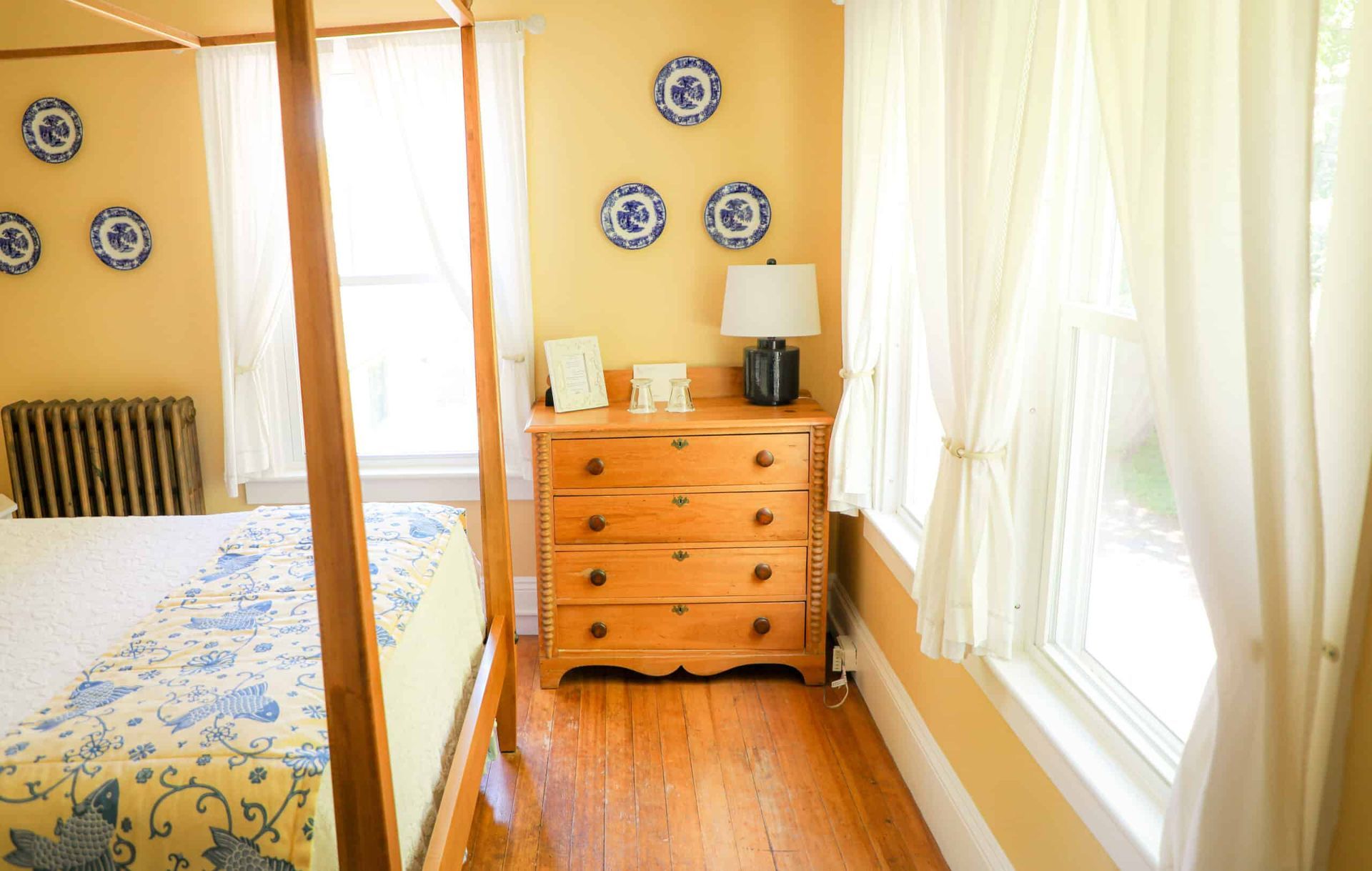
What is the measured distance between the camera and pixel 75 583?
2010mm

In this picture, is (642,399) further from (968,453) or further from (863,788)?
(968,453)

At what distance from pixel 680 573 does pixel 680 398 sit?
0.60 m

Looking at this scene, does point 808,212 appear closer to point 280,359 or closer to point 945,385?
point 945,385

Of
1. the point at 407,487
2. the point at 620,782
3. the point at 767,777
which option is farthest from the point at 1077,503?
the point at 407,487

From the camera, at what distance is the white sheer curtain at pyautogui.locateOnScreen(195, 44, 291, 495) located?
3188 mm

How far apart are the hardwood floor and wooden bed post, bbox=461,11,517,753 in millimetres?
344

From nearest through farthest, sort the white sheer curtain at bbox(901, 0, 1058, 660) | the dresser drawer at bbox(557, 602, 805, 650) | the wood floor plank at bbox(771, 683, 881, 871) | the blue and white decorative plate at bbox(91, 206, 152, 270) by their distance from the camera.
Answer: the white sheer curtain at bbox(901, 0, 1058, 660)
the wood floor plank at bbox(771, 683, 881, 871)
the dresser drawer at bbox(557, 602, 805, 650)
the blue and white decorative plate at bbox(91, 206, 152, 270)

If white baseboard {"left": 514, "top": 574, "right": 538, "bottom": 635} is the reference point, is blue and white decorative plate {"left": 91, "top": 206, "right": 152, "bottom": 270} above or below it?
above

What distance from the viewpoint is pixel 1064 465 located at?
1793mm

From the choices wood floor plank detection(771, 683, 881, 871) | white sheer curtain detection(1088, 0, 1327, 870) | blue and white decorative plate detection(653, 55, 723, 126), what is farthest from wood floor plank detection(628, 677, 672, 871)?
blue and white decorative plate detection(653, 55, 723, 126)

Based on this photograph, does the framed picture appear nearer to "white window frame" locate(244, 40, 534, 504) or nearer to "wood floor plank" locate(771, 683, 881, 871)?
"white window frame" locate(244, 40, 534, 504)

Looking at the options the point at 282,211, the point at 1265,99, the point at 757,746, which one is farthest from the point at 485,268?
the point at 1265,99

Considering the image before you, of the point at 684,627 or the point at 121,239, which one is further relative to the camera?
the point at 121,239

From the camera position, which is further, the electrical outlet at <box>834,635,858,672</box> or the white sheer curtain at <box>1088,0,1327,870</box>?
the electrical outlet at <box>834,635,858,672</box>
